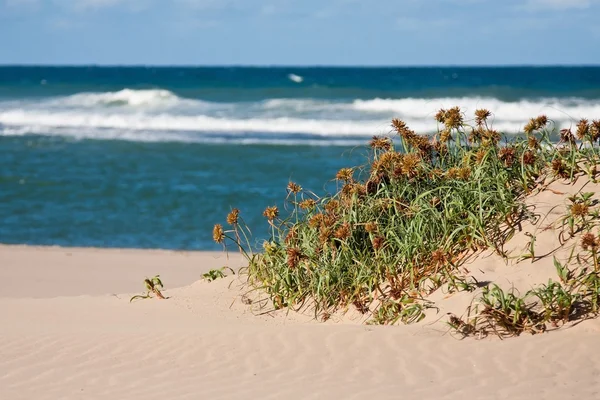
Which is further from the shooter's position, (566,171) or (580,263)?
(566,171)

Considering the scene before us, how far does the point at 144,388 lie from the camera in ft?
16.0

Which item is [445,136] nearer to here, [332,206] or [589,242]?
[332,206]

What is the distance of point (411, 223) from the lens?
20.1 feet

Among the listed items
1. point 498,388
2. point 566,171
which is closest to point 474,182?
point 566,171

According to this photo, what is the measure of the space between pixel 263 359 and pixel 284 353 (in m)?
0.15

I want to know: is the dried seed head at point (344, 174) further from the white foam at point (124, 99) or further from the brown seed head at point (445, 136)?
the white foam at point (124, 99)

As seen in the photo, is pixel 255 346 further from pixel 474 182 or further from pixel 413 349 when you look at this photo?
pixel 474 182

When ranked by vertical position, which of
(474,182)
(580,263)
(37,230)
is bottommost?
(37,230)

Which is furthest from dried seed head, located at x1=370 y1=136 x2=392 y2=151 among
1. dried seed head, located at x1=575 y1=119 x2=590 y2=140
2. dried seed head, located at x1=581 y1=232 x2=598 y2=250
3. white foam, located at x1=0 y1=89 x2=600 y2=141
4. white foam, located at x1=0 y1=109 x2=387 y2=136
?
white foam, located at x1=0 y1=109 x2=387 y2=136

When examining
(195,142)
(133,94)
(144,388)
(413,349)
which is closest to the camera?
(144,388)

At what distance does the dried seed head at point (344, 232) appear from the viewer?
20.2ft

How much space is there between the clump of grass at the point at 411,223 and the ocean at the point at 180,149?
1.43 feet

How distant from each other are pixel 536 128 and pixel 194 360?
3203mm

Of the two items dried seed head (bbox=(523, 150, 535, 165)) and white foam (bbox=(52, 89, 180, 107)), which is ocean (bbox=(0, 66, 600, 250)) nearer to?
white foam (bbox=(52, 89, 180, 107))
